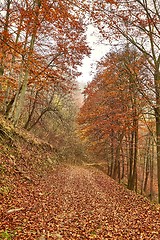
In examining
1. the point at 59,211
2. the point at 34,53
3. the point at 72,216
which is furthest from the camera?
the point at 34,53

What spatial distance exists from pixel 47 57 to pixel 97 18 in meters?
8.42

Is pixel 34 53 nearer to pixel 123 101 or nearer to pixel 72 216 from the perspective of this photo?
→ pixel 123 101

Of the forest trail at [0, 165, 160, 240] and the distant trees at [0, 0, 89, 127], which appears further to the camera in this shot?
the distant trees at [0, 0, 89, 127]

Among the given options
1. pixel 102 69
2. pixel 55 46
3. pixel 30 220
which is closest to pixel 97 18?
pixel 30 220

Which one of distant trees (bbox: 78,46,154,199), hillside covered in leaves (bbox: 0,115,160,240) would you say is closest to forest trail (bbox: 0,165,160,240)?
hillside covered in leaves (bbox: 0,115,160,240)

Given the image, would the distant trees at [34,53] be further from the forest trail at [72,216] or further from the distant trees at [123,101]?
the forest trail at [72,216]

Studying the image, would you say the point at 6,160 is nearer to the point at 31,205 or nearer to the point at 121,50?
the point at 31,205

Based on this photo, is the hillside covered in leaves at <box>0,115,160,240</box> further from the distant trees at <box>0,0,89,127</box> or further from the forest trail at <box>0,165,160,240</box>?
the distant trees at <box>0,0,89,127</box>

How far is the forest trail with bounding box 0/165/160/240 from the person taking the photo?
536 centimetres

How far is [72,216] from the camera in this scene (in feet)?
22.6

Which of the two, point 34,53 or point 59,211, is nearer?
point 59,211

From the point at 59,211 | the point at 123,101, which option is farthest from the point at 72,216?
the point at 123,101

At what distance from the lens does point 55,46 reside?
50.2 ft

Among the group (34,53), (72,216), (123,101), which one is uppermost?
(34,53)
